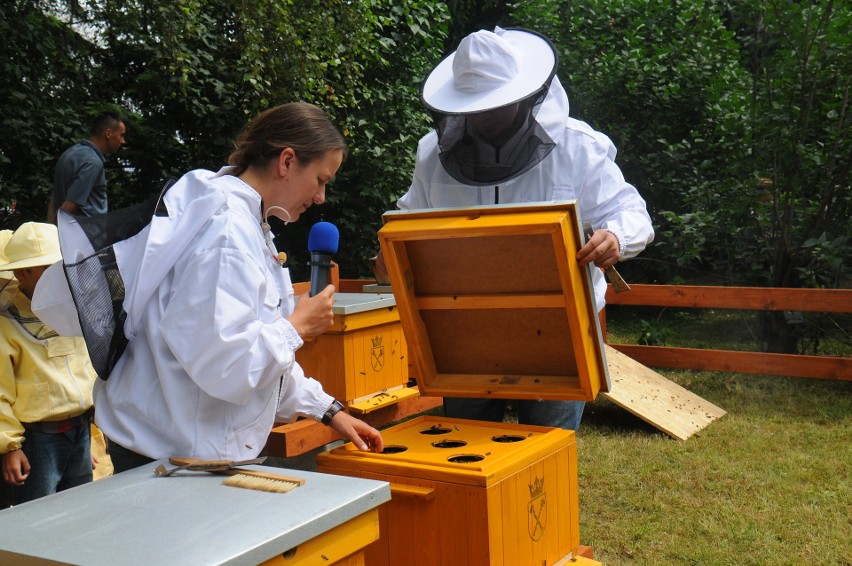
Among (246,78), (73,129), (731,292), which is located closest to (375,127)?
(246,78)

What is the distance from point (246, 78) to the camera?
596 centimetres

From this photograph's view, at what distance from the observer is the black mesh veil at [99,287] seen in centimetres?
160

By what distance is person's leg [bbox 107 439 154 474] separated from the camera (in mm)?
1784

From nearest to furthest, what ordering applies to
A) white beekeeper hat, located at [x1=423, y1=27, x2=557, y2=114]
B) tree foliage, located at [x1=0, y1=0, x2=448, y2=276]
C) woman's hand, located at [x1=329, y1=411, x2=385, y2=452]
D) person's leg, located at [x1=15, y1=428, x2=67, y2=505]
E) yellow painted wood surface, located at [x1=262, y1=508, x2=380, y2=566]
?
1. yellow painted wood surface, located at [x1=262, y1=508, x2=380, y2=566]
2. woman's hand, located at [x1=329, y1=411, x2=385, y2=452]
3. white beekeeper hat, located at [x1=423, y1=27, x2=557, y2=114]
4. person's leg, located at [x1=15, y1=428, x2=67, y2=505]
5. tree foliage, located at [x1=0, y1=0, x2=448, y2=276]

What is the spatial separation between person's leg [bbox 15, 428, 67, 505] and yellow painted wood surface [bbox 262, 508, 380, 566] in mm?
1696

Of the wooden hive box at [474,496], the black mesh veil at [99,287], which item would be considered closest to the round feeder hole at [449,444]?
the wooden hive box at [474,496]

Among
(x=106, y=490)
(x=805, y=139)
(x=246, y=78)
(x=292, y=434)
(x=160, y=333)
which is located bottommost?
(x=292, y=434)

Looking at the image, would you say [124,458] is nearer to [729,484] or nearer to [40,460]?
[40,460]

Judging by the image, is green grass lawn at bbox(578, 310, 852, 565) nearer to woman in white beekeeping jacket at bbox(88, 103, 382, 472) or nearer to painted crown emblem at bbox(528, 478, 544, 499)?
painted crown emblem at bbox(528, 478, 544, 499)

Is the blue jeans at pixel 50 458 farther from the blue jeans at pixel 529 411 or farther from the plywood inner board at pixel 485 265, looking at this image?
the plywood inner board at pixel 485 265

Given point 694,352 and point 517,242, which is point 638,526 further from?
point 694,352

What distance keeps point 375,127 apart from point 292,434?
16.7 feet

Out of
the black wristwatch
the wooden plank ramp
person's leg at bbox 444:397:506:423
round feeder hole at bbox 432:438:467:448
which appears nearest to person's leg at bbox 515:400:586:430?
person's leg at bbox 444:397:506:423

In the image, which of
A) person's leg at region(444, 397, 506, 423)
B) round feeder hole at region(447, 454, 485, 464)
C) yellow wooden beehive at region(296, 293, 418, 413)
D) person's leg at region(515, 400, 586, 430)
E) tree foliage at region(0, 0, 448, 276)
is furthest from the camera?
tree foliage at region(0, 0, 448, 276)
